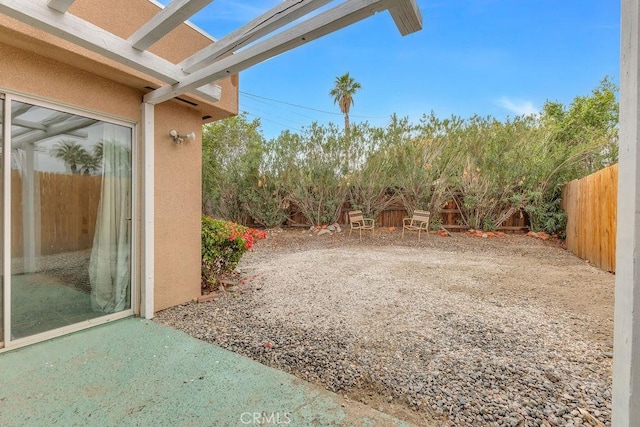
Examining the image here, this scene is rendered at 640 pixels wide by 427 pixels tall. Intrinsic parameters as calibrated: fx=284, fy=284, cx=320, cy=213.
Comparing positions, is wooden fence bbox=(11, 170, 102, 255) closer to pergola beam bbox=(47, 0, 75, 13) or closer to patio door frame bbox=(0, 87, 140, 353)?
patio door frame bbox=(0, 87, 140, 353)

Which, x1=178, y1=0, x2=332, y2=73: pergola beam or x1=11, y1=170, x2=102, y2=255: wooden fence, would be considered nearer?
x1=178, y1=0, x2=332, y2=73: pergola beam

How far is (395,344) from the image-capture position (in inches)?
104

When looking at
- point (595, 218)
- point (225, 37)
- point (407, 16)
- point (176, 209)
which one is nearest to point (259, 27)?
point (225, 37)

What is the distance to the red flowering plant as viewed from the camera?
414cm

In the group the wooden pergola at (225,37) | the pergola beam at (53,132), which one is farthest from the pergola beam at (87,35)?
the pergola beam at (53,132)

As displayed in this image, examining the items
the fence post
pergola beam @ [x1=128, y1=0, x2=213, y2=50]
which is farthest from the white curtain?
the fence post

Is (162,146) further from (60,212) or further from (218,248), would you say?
(218,248)

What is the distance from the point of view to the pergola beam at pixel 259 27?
1.79 meters

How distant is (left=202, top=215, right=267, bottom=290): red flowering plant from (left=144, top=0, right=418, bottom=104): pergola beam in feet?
6.91

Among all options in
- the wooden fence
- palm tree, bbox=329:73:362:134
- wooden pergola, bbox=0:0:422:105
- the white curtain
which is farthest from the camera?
palm tree, bbox=329:73:362:134

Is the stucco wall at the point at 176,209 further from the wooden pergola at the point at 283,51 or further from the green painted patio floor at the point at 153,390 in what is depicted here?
the green painted patio floor at the point at 153,390

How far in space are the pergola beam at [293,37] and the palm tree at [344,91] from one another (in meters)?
15.4

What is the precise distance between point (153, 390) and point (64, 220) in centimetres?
200

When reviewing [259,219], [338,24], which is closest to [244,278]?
[338,24]
